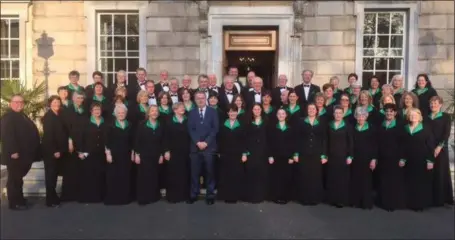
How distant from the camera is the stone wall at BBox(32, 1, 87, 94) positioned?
11.2 m

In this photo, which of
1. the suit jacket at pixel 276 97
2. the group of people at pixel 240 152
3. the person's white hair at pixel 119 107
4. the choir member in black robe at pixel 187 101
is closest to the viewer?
the group of people at pixel 240 152

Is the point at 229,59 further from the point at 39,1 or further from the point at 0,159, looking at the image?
the point at 0,159

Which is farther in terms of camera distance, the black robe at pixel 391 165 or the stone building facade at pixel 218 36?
the stone building facade at pixel 218 36

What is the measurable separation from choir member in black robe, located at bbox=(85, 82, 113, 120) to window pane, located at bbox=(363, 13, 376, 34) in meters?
7.01

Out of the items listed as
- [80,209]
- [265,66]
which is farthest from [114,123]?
[265,66]

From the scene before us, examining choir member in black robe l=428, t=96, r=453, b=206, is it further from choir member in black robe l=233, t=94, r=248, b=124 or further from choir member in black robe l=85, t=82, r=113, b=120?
choir member in black robe l=85, t=82, r=113, b=120

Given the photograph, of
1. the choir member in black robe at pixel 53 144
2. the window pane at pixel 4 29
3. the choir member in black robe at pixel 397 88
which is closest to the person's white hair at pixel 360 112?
the choir member in black robe at pixel 397 88

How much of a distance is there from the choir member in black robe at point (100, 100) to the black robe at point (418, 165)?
4773 millimetres

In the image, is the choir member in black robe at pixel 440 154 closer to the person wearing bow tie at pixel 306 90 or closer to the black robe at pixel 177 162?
the person wearing bow tie at pixel 306 90

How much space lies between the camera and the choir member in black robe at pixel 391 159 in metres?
6.45

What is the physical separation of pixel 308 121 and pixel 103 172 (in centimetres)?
339

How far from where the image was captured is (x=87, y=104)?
722cm

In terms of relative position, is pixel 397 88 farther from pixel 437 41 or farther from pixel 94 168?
pixel 94 168

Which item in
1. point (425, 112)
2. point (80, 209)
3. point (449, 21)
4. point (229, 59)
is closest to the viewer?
point (80, 209)
